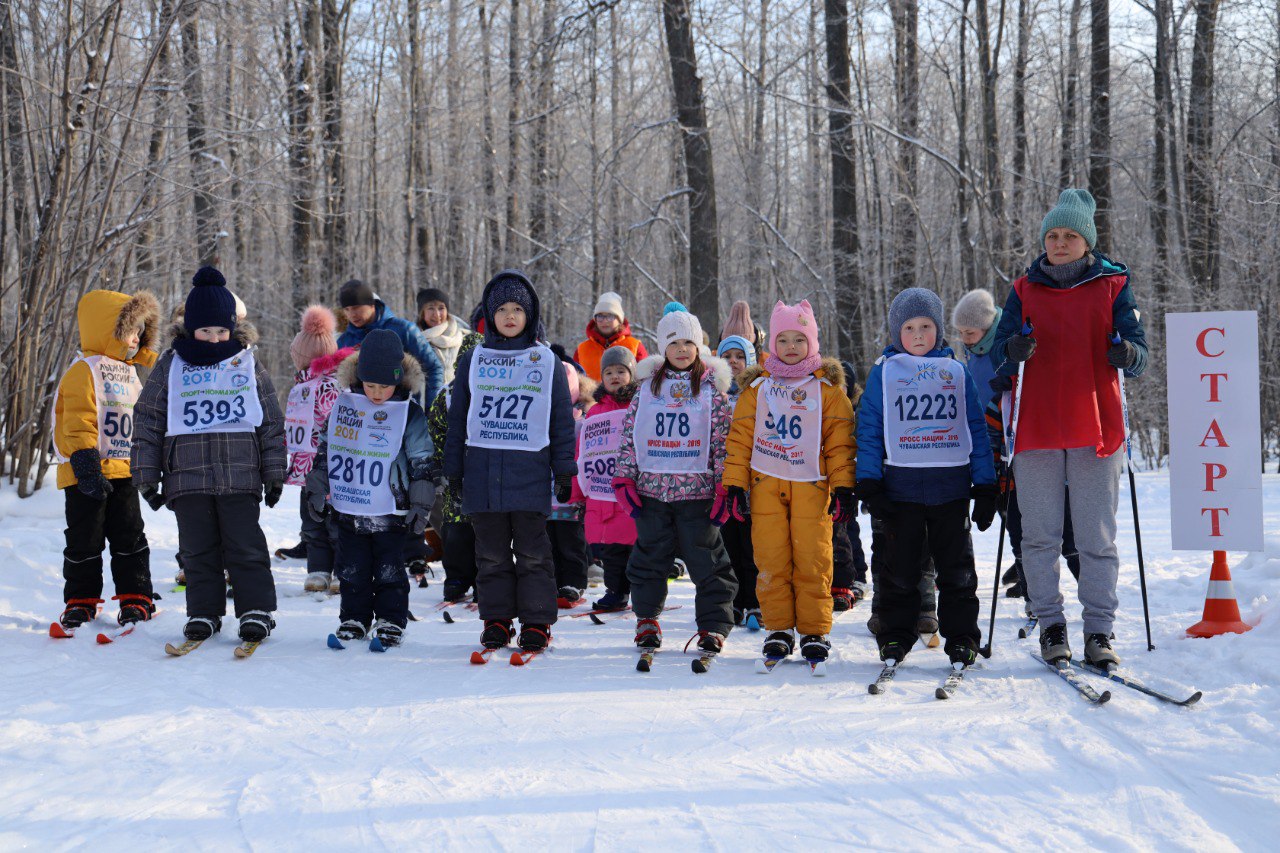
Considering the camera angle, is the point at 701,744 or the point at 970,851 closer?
the point at 970,851

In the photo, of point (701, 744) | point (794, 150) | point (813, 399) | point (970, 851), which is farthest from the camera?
point (794, 150)

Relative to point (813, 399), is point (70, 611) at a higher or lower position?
lower

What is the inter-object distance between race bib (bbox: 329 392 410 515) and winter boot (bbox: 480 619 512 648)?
789 mm

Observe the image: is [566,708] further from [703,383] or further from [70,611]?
[70,611]

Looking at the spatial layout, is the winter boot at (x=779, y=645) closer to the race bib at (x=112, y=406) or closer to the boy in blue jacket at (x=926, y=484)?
the boy in blue jacket at (x=926, y=484)

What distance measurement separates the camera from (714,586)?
5352mm

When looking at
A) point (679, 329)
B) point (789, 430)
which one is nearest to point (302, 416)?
point (679, 329)

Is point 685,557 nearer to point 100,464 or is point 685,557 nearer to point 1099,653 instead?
point 1099,653

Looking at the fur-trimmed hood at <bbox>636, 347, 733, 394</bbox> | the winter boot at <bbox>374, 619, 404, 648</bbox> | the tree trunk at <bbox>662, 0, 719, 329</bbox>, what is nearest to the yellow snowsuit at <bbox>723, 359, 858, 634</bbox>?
the fur-trimmed hood at <bbox>636, 347, 733, 394</bbox>

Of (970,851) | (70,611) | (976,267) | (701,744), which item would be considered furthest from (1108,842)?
(976,267)

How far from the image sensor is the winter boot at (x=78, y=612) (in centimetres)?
577

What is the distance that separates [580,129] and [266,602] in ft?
73.1

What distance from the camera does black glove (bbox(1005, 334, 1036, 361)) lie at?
182 inches

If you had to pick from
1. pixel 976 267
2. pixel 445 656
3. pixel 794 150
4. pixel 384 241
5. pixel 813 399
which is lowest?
pixel 445 656
